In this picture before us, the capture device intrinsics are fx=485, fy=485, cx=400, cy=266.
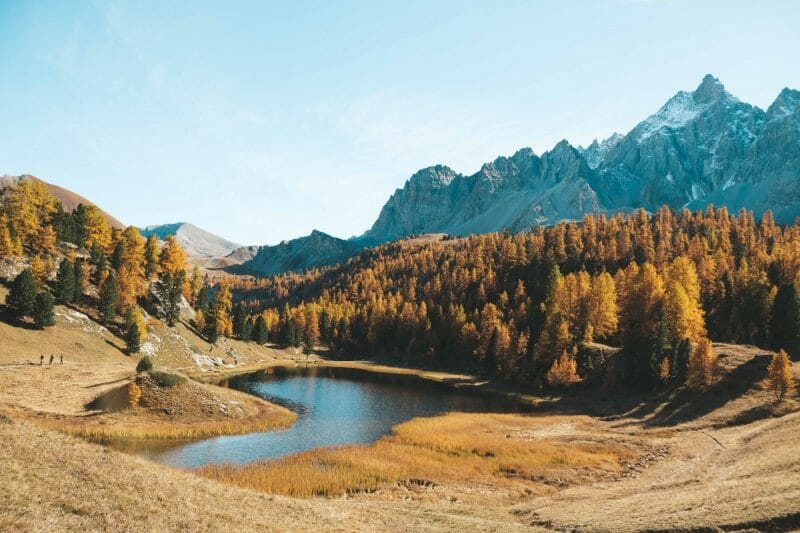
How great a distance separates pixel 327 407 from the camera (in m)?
83.2

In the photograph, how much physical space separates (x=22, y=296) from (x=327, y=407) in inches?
2353

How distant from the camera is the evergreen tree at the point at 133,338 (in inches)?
4085

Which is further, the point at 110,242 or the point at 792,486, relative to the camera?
the point at 110,242

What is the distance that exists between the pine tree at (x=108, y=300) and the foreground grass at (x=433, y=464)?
7699 centimetres

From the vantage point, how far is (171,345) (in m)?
116

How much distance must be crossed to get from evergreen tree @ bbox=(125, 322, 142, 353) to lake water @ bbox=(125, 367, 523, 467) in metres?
20.4

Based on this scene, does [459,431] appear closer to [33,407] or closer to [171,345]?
[33,407]

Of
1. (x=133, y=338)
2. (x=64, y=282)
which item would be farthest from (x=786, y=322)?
(x=64, y=282)

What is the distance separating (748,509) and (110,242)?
148297 millimetres

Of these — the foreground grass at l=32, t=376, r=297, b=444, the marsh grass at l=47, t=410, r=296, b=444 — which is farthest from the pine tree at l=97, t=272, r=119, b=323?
the marsh grass at l=47, t=410, r=296, b=444

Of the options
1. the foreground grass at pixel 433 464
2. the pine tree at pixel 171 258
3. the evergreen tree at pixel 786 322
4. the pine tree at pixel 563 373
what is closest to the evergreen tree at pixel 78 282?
the pine tree at pixel 171 258

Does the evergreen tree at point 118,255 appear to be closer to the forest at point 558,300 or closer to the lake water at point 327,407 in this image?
the forest at point 558,300

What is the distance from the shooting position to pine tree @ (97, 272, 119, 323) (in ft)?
349

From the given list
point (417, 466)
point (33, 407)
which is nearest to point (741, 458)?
point (417, 466)
